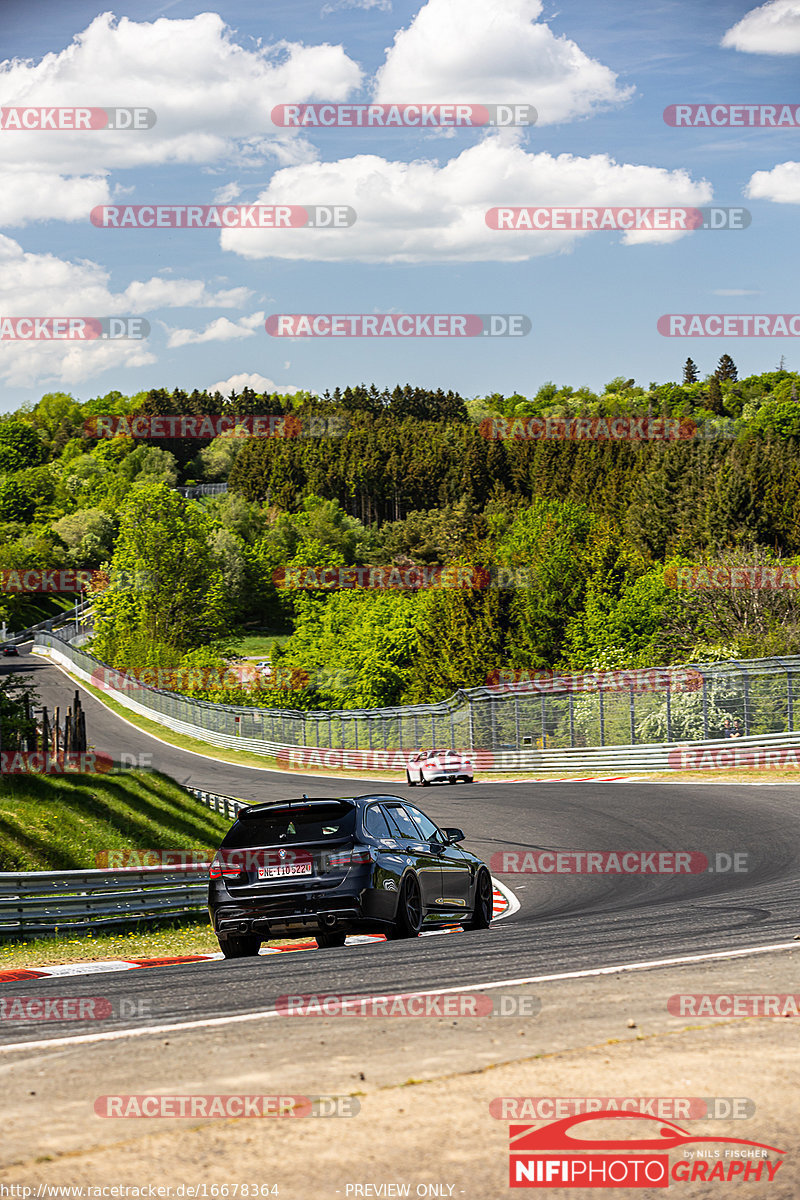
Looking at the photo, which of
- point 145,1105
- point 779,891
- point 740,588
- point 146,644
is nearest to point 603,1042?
point 145,1105

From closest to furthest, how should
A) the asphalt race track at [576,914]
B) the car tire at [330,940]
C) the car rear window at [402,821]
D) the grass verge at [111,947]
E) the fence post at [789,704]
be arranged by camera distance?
the asphalt race track at [576,914] < the car tire at [330,940] < the car rear window at [402,821] < the grass verge at [111,947] < the fence post at [789,704]

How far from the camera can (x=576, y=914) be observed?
13172mm

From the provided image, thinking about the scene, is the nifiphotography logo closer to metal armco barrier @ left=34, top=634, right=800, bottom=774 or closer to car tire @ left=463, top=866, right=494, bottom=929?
car tire @ left=463, top=866, right=494, bottom=929

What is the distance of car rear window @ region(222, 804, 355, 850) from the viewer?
11023 mm

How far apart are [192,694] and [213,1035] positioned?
83551 millimetres

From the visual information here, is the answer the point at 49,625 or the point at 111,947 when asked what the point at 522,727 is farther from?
the point at 49,625

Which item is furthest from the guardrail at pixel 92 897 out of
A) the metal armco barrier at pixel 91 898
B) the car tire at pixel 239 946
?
the car tire at pixel 239 946

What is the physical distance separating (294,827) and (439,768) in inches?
1200

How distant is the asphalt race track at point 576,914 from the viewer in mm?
8367

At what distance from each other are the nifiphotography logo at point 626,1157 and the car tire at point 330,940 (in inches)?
244

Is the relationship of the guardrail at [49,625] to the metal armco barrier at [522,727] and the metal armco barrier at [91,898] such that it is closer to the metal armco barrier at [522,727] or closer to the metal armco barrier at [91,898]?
the metal armco barrier at [522,727]

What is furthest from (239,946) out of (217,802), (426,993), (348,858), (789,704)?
(789,704)

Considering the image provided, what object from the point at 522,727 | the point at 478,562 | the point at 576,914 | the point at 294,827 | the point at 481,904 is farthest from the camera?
the point at 478,562

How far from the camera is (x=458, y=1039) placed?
245 inches
